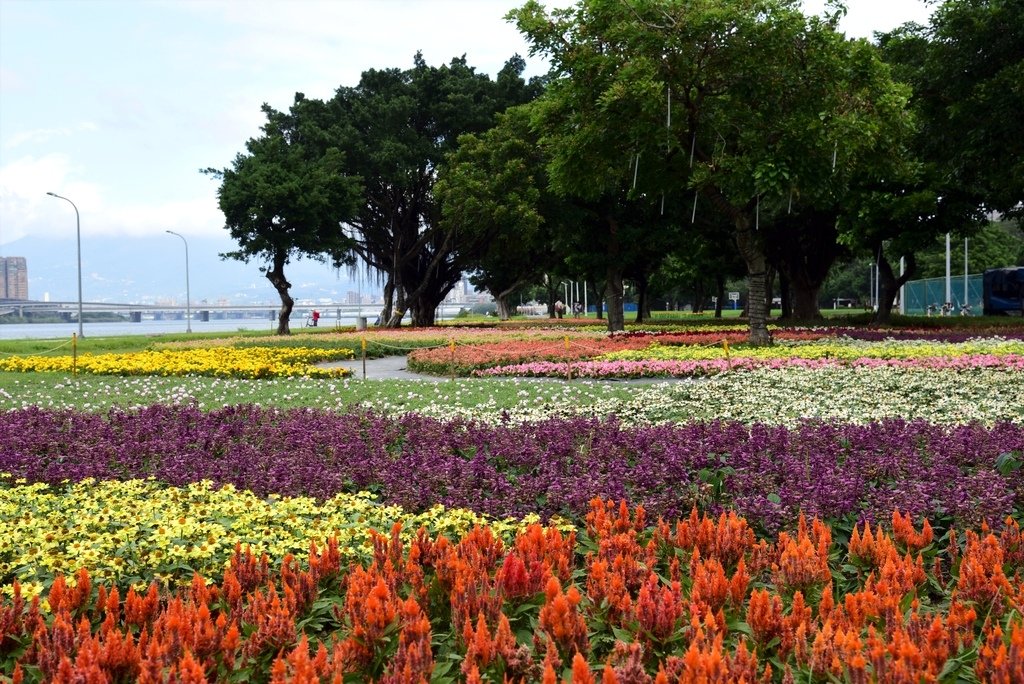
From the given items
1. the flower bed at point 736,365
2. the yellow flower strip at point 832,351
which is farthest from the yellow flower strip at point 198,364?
the yellow flower strip at point 832,351

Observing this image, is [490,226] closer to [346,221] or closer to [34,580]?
[346,221]

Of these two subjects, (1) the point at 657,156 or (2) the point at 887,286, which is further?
(2) the point at 887,286

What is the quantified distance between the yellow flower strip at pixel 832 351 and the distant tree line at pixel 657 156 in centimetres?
227

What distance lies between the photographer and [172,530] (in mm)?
4469

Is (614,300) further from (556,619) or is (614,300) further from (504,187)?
(556,619)

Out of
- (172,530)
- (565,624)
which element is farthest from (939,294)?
(565,624)

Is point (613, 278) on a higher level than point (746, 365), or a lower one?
higher

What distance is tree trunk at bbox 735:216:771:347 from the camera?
68.1ft

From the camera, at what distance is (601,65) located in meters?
19.3

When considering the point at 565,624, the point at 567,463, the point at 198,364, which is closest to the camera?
the point at 565,624

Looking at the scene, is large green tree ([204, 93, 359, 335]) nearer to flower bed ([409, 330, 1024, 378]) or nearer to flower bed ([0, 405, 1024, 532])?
flower bed ([409, 330, 1024, 378])

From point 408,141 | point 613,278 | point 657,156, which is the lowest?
point 613,278

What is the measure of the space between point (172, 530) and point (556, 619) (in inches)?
91.9

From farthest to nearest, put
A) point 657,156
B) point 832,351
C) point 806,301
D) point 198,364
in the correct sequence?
point 806,301, point 657,156, point 198,364, point 832,351
